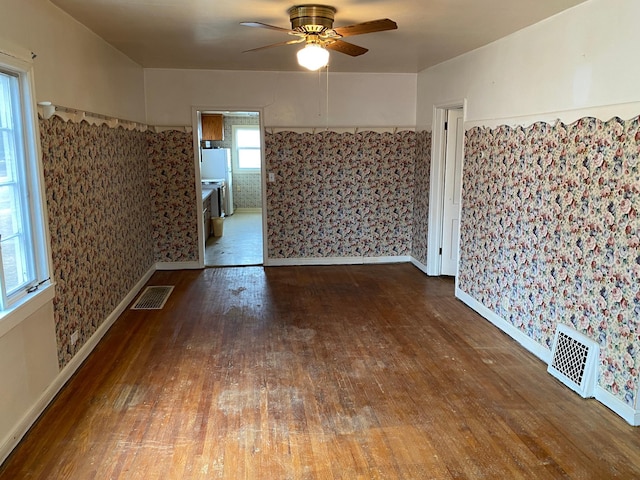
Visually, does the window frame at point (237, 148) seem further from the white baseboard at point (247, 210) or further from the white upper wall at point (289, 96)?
the white upper wall at point (289, 96)

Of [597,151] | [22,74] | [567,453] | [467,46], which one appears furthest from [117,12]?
[567,453]

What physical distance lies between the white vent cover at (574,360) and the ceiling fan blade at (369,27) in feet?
7.43

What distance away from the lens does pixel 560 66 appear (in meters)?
3.31

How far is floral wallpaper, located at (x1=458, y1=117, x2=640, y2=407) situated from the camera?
108 inches

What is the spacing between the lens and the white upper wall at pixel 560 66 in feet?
9.03

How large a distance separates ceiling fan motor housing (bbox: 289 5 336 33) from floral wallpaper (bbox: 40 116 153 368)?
1677 mm

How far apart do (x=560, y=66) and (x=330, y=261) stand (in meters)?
3.83

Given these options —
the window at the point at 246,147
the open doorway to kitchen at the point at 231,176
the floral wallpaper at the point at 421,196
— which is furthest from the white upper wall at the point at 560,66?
the window at the point at 246,147

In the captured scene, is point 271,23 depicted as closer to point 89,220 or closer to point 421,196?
point 89,220

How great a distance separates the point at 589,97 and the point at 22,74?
3328mm

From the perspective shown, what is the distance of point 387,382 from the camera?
10.7 feet

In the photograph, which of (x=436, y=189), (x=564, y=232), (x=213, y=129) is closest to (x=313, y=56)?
(x=564, y=232)

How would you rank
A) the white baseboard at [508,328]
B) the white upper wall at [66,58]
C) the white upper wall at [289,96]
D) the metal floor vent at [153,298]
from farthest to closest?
the white upper wall at [289,96] < the metal floor vent at [153,298] < the white baseboard at [508,328] < the white upper wall at [66,58]

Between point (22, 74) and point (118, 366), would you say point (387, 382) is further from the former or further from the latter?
point (22, 74)
